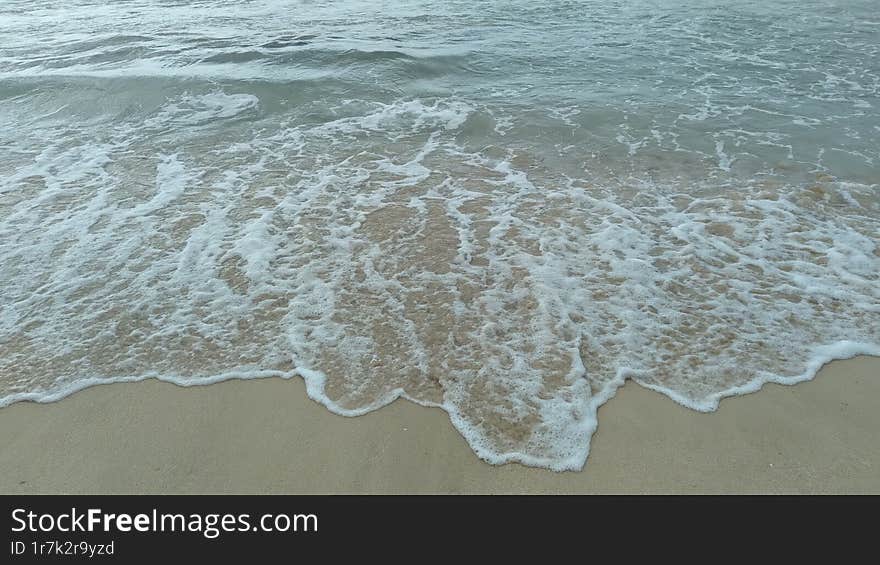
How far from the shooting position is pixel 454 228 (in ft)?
16.7

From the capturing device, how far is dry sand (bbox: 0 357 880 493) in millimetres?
2803

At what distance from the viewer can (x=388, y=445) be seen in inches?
119

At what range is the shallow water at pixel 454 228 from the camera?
355 cm

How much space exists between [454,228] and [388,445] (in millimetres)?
2513

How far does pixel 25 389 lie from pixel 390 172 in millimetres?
3993

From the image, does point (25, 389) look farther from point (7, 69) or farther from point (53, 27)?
point (53, 27)

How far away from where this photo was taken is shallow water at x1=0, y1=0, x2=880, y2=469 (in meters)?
3.55

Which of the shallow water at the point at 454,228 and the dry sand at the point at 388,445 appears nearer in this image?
the dry sand at the point at 388,445

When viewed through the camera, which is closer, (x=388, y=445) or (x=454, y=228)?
(x=388, y=445)

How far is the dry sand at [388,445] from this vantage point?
9.20 ft

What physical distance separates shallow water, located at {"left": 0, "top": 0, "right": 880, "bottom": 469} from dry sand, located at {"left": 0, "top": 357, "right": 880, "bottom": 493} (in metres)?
0.14

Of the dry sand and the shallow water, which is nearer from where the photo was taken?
the dry sand

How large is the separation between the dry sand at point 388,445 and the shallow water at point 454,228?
0.45 feet

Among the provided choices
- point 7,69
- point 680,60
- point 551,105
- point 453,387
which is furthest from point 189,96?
point 680,60
